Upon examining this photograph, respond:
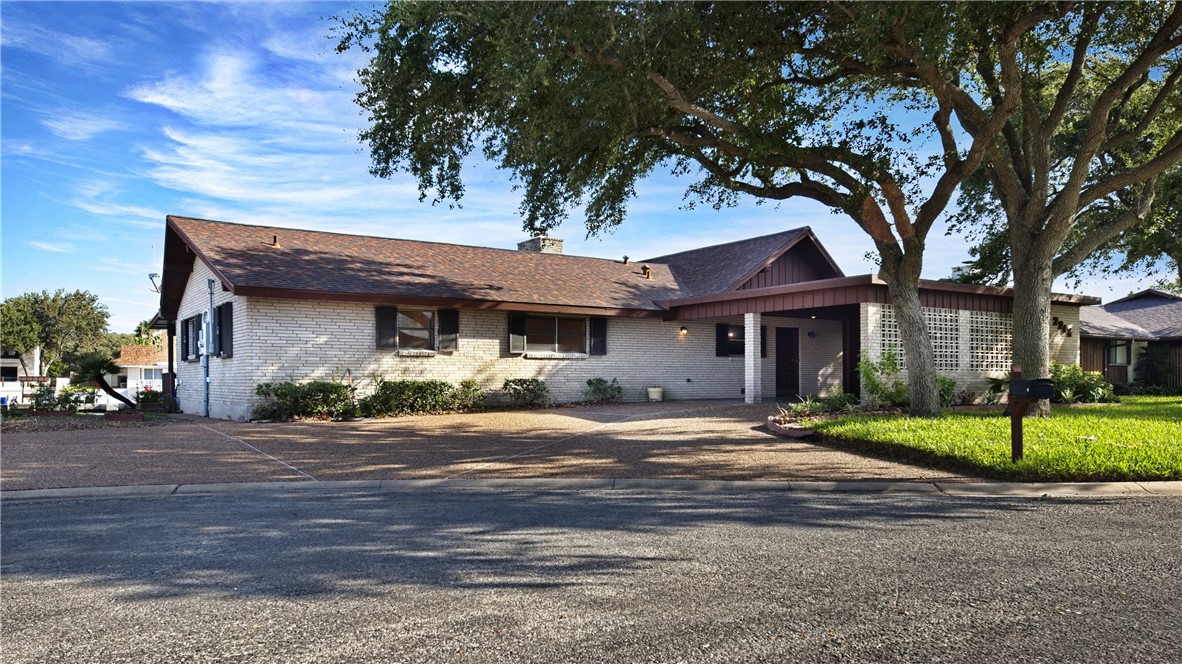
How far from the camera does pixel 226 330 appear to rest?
18.1 meters

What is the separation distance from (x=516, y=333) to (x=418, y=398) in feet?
11.2

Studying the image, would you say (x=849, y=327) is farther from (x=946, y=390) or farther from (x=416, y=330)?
(x=416, y=330)

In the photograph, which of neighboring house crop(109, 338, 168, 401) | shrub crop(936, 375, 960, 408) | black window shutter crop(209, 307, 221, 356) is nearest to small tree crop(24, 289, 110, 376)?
neighboring house crop(109, 338, 168, 401)

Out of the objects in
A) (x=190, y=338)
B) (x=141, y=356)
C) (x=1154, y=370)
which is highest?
(x=190, y=338)

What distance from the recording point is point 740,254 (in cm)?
2539

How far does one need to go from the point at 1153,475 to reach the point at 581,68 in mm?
8921

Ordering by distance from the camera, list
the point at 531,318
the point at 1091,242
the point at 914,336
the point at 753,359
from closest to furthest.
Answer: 1. the point at 914,336
2. the point at 1091,242
3. the point at 753,359
4. the point at 531,318

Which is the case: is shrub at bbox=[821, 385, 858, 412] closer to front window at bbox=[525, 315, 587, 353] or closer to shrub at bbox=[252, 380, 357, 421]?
front window at bbox=[525, 315, 587, 353]

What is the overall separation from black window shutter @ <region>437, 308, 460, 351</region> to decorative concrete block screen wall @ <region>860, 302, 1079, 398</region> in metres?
9.63

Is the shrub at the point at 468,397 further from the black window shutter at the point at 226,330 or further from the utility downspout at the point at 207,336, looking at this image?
the utility downspout at the point at 207,336

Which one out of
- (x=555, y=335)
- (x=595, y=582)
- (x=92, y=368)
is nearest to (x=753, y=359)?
(x=555, y=335)

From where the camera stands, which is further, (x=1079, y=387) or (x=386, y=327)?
(x=1079, y=387)

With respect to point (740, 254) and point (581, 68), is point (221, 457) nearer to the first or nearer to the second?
point (581, 68)

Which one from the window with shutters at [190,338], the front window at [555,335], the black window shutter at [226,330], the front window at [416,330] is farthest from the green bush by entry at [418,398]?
the window with shutters at [190,338]
